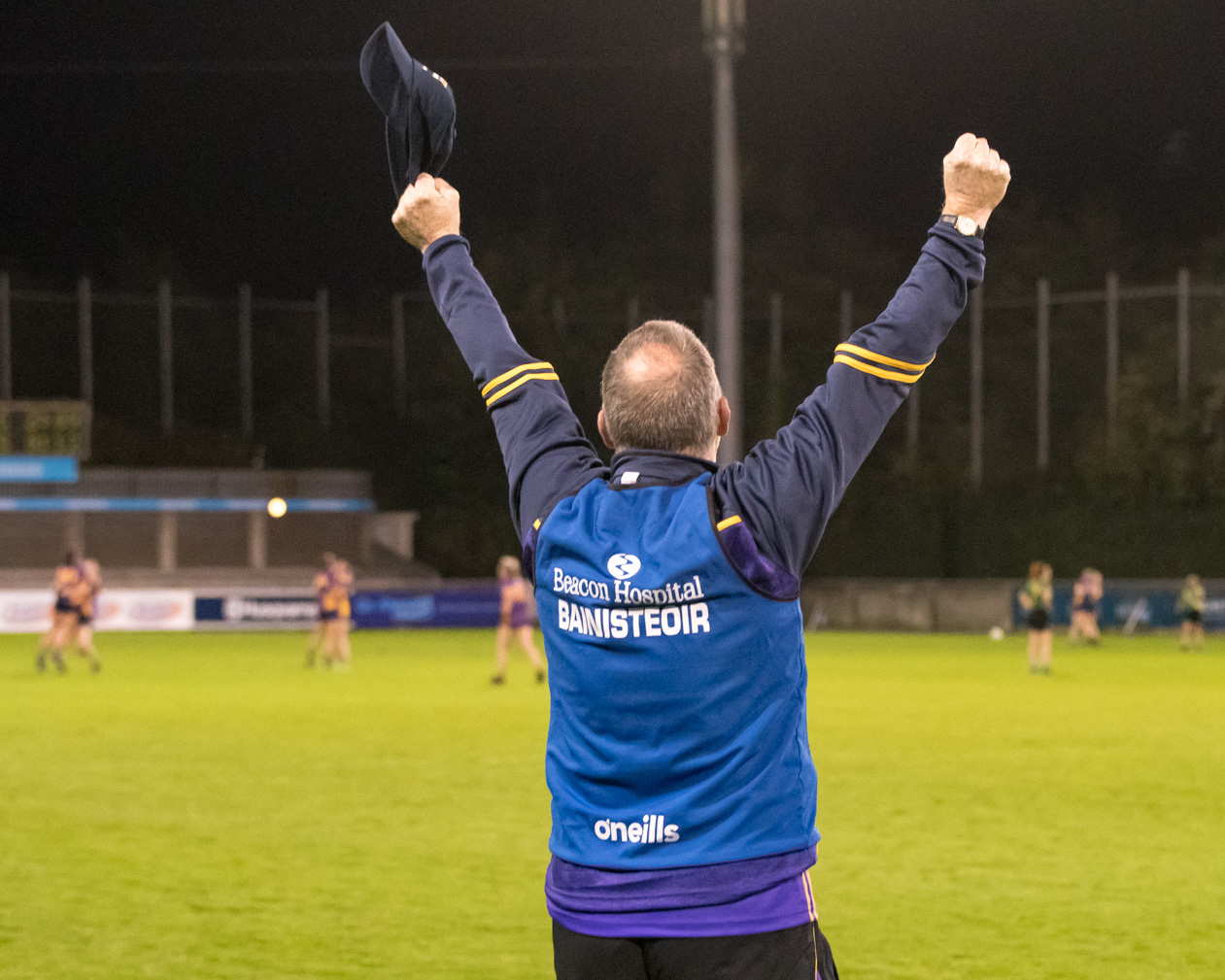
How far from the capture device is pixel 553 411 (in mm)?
3264

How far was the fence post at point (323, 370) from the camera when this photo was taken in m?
64.7

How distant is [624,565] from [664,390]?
0.34m

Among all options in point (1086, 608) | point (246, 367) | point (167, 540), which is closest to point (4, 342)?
point (246, 367)

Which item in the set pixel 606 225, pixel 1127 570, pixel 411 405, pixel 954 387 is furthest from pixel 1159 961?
pixel 606 225

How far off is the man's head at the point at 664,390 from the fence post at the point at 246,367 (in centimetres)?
6244

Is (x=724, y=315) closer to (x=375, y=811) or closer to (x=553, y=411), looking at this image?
(x=375, y=811)

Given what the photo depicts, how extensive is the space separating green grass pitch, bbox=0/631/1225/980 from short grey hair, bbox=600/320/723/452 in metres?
5.28

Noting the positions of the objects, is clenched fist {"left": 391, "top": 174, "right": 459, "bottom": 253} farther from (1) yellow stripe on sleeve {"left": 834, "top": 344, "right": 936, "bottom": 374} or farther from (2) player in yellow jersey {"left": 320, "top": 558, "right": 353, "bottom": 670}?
(2) player in yellow jersey {"left": 320, "top": 558, "right": 353, "bottom": 670}

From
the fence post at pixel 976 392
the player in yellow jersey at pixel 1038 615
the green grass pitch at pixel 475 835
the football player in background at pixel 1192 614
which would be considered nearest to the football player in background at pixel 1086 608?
the football player in background at pixel 1192 614

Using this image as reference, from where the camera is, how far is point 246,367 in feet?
212

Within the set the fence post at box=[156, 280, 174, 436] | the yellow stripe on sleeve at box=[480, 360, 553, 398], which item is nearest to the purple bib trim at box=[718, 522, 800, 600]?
the yellow stripe on sleeve at box=[480, 360, 553, 398]

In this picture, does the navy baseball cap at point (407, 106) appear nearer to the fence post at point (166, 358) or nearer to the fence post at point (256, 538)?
the fence post at point (256, 538)

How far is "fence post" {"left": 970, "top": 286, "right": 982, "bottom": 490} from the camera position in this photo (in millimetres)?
52094

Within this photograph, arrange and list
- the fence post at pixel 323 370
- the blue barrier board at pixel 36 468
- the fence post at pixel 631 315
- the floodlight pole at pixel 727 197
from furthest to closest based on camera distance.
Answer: the fence post at pixel 323 370
the fence post at pixel 631 315
the blue barrier board at pixel 36 468
the floodlight pole at pixel 727 197
